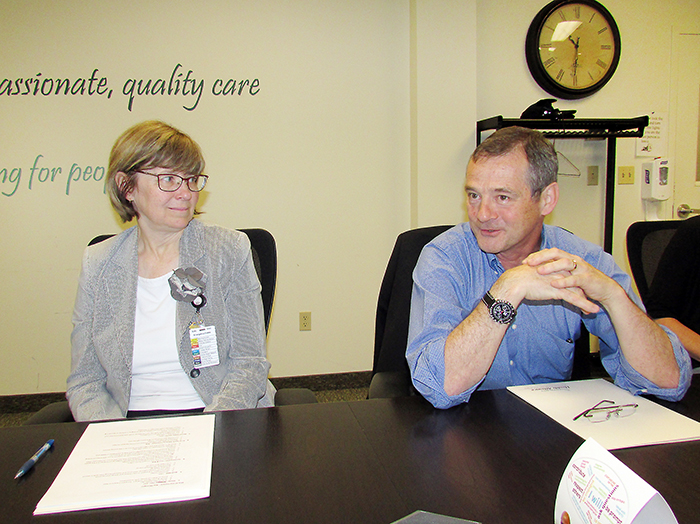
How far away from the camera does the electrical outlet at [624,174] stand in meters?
3.38

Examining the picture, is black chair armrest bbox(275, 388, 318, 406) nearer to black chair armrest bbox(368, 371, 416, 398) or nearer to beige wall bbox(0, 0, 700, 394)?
black chair armrest bbox(368, 371, 416, 398)

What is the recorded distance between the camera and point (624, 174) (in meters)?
3.39

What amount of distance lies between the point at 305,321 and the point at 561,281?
2232mm

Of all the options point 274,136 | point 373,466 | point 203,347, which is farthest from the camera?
point 274,136

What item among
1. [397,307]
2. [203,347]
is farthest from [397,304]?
[203,347]

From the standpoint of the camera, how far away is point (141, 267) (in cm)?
148

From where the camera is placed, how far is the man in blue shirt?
3.53ft

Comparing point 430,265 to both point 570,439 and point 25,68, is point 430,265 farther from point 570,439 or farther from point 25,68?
point 25,68

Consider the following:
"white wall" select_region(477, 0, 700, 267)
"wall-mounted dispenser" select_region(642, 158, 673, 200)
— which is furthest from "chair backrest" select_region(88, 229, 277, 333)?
"wall-mounted dispenser" select_region(642, 158, 673, 200)

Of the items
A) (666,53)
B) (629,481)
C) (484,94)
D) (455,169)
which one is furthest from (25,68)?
(666,53)

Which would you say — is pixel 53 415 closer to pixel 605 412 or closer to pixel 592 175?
pixel 605 412

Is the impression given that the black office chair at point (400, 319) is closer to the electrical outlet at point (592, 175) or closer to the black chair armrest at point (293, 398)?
the black chair armrest at point (293, 398)

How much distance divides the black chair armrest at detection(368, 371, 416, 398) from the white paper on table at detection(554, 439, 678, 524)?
595mm

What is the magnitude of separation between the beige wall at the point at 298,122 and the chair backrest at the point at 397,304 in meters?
1.61
